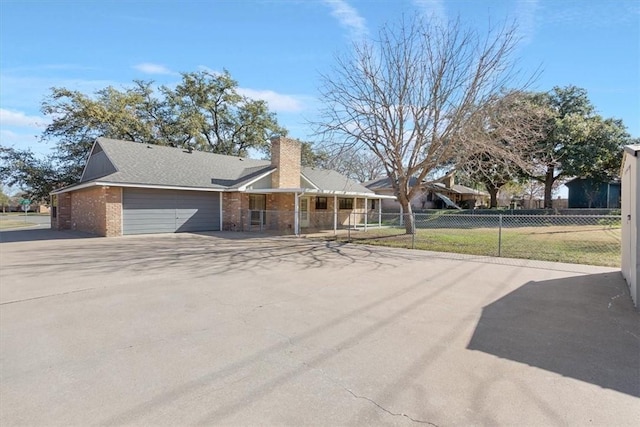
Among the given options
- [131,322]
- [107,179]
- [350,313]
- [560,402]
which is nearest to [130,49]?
[107,179]

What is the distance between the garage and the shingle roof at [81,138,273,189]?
59 centimetres

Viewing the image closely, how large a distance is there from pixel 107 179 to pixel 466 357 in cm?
1608

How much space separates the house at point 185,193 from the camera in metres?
15.9

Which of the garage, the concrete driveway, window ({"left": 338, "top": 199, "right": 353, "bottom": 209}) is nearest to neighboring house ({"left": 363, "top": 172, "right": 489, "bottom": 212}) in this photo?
window ({"left": 338, "top": 199, "right": 353, "bottom": 209})

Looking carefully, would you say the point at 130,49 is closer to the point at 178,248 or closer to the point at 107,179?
A: the point at 107,179

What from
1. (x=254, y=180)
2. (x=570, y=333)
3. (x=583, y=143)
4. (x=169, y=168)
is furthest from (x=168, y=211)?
(x=583, y=143)

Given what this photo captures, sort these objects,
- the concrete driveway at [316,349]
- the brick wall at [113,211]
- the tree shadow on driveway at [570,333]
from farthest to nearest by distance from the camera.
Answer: the brick wall at [113,211]
the tree shadow on driveway at [570,333]
the concrete driveway at [316,349]

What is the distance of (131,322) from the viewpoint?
4.41 meters

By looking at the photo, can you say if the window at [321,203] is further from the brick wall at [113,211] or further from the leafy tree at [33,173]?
the leafy tree at [33,173]

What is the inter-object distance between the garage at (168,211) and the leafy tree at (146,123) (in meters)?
12.4

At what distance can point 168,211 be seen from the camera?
17.2 meters

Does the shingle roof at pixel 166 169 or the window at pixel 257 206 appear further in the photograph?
the window at pixel 257 206

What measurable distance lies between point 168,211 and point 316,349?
51.4 feet

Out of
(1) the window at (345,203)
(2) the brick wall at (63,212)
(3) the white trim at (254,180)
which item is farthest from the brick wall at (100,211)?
(1) the window at (345,203)
